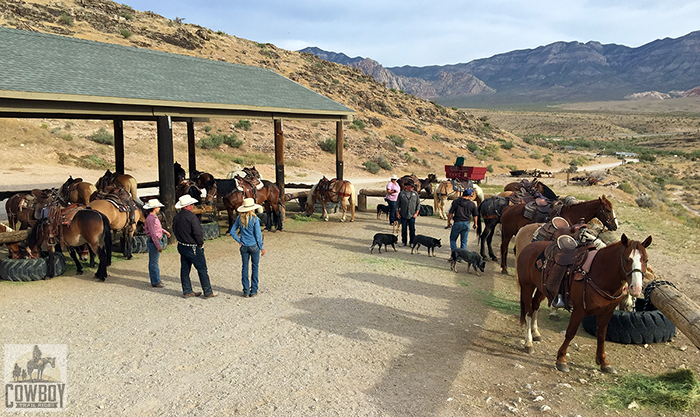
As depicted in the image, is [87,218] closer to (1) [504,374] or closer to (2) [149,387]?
(2) [149,387]

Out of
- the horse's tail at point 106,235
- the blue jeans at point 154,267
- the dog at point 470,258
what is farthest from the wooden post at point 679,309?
the horse's tail at point 106,235

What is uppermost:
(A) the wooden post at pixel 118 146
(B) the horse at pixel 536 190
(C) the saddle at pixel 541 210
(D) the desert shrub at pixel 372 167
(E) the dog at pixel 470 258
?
(A) the wooden post at pixel 118 146

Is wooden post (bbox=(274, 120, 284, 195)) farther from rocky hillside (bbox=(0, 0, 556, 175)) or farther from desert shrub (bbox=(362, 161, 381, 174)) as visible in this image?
desert shrub (bbox=(362, 161, 381, 174))

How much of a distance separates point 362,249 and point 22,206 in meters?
8.20

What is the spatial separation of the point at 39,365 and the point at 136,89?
24.7ft

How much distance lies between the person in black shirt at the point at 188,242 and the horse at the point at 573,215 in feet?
22.0

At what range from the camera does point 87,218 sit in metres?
9.63

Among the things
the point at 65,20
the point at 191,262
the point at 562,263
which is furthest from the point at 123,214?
the point at 65,20

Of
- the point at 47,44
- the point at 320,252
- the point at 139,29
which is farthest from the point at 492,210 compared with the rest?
the point at 139,29

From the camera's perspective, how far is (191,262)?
8758 mm

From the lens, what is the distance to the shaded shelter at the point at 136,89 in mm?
10219

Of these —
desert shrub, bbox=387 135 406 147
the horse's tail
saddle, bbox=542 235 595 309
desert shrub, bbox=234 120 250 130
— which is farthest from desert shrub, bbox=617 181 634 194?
desert shrub, bbox=234 120 250 130

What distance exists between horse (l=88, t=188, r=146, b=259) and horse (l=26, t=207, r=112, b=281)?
929mm

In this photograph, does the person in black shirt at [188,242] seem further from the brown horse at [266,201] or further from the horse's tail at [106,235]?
the brown horse at [266,201]
